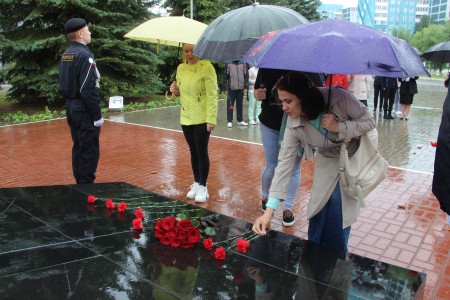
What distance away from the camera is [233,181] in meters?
5.68

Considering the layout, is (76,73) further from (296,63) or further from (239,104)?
(239,104)

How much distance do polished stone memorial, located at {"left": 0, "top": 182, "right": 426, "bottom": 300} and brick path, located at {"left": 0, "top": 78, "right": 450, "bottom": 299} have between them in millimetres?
1135

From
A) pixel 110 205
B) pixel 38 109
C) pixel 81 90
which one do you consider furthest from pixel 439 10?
pixel 110 205

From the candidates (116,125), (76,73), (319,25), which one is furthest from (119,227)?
(116,125)

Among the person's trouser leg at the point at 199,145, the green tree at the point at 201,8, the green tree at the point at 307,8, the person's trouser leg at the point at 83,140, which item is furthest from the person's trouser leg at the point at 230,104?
the green tree at the point at 307,8

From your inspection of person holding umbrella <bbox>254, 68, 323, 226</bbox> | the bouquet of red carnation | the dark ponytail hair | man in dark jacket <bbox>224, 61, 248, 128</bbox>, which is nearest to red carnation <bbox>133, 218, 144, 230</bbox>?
the bouquet of red carnation

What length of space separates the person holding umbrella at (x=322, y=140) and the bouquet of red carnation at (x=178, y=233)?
0.39m

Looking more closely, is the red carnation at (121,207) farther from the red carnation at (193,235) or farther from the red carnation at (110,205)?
the red carnation at (193,235)

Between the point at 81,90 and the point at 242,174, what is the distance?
2590mm

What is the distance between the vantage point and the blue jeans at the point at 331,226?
2.56 meters

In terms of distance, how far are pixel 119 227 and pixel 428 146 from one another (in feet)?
23.1

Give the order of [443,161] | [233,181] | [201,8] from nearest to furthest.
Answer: [443,161] → [233,181] → [201,8]

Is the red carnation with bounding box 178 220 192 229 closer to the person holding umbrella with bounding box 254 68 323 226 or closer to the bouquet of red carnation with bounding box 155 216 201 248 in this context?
the bouquet of red carnation with bounding box 155 216 201 248

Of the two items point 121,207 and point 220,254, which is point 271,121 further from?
point 220,254
